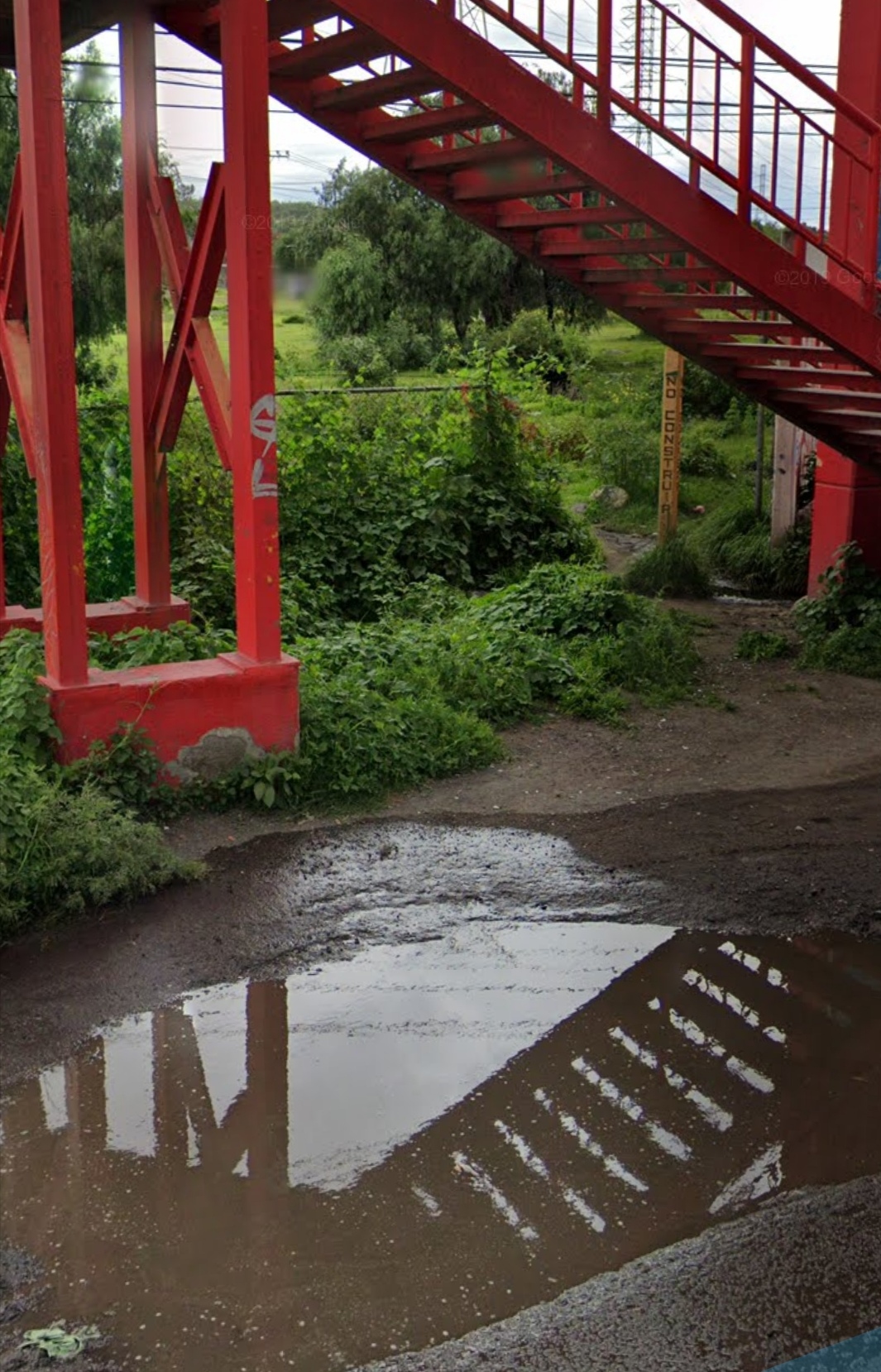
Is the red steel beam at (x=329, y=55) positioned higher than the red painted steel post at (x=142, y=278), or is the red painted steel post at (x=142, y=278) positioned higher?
the red steel beam at (x=329, y=55)

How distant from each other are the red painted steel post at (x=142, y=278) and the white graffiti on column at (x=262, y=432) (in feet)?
4.94

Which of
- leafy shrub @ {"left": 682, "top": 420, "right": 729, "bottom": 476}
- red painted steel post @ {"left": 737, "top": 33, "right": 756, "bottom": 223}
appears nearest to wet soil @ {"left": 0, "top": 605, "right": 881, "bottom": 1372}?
red painted steel post @ {"left": 737, "top": 33, "right": 756, "bottom": 223}

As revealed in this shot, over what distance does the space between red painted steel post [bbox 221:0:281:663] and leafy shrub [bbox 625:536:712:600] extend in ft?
21.5

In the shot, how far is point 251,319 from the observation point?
7203 millimetres

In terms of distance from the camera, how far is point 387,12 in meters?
6.89

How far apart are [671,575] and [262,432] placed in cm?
685

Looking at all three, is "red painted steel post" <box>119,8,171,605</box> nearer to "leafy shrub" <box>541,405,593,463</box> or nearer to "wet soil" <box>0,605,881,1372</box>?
"wet soil" <box>0,605,881,1372</box>

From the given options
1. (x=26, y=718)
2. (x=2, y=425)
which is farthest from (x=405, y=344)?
(x=26, y=718)

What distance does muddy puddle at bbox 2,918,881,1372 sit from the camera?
3.78 metres

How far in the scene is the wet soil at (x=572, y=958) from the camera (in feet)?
12.2

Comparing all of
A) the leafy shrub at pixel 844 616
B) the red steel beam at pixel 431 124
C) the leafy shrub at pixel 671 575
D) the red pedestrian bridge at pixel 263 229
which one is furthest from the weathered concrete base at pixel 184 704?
the leafy shrub at pixel 671 575

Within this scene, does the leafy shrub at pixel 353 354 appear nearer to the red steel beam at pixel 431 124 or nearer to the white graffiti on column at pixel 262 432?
the red steel beam at pixel 431 124

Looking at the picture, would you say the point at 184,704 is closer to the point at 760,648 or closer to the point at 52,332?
the point at 52,332

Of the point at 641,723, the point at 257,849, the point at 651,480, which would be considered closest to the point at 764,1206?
the point at 257,849
